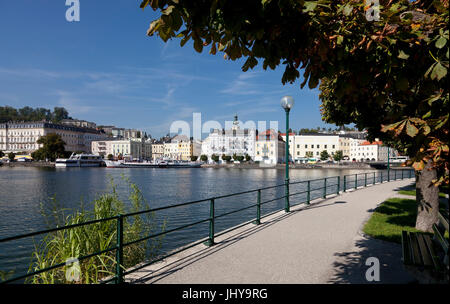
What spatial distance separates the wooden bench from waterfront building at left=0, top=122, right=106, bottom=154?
163m

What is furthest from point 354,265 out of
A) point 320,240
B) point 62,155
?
point 62,155

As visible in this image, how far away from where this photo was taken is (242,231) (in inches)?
330

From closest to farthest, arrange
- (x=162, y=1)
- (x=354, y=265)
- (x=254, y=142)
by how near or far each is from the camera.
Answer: (x=162, y=1) → (x=354, y=265) → (x=254, y=142)

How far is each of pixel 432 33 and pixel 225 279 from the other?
411 centimetres

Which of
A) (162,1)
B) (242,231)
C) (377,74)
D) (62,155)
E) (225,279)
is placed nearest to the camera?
(162,1)

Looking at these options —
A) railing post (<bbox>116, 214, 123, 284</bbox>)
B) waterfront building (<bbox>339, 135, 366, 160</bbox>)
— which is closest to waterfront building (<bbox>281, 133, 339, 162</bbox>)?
waterfront building (<bbox>339, 135, 366, 160</bbox>)

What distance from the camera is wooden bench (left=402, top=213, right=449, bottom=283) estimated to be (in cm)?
360

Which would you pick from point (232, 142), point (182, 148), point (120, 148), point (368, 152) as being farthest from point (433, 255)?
point (120, 148)

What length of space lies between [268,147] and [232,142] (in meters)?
18.3

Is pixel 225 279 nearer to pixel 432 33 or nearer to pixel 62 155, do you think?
pixel 432 33

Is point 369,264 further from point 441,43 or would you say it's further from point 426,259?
point 441,43

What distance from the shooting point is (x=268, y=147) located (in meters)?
141
